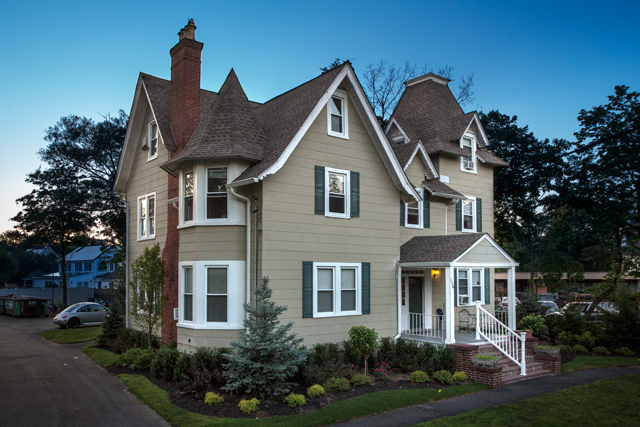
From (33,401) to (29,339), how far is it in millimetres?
13504

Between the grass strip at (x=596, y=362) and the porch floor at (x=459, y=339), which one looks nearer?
the porch floor at (x=459, y=339)

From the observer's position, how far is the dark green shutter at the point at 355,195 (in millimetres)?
15859

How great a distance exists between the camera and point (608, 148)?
31.8m

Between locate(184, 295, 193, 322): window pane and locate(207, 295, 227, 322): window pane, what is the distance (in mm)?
788

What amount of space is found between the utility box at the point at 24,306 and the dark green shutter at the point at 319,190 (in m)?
30.4

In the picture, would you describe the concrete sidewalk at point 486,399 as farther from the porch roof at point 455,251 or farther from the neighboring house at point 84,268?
the neighboring house at point 84,268

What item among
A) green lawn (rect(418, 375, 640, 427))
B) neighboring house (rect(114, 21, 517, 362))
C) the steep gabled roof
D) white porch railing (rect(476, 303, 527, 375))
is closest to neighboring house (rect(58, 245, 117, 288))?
neighboring house (rect(114, 21, 517, 362))

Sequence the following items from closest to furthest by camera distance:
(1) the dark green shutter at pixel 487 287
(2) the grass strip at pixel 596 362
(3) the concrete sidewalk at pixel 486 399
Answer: (3) the concrete sidewalk at pixel 486 399 < (2) the grass strip at pixel 596 362 < (1) the dark green shutter at pixel 487 287

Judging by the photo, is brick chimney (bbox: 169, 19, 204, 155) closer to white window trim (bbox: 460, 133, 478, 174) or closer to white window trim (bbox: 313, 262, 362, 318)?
white window trim (bbox: 313, 262, 362, 318)

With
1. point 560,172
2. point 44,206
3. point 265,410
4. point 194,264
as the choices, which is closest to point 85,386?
point 194,264

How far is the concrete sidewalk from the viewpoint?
417 inches

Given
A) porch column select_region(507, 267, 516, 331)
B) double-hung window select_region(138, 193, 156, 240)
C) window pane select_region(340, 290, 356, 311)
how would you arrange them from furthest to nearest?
1. double-hung window select_region(138, 193, 156, 240)
2. porch column select_region(507, 267, 516, 331)
3. window pane select_region(340, 290, 356, 311)

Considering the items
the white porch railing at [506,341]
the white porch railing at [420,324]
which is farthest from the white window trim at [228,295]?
the white porch railing at [506,341]

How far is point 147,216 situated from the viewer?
60.9 feet
